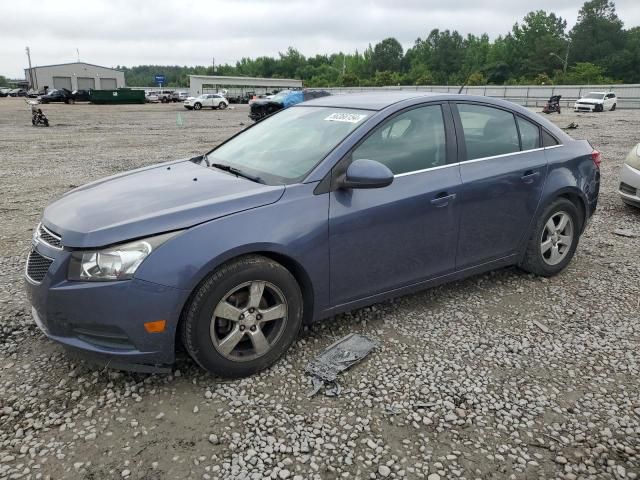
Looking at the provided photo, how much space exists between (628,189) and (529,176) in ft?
11.7

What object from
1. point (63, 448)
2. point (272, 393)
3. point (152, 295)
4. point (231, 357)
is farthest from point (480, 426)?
point (63, 448)

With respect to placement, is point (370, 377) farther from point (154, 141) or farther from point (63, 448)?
point (154, 141)

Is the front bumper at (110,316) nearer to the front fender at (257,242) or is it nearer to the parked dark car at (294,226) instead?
the parked dark car at (294,226)

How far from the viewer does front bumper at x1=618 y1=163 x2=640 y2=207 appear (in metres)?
6.57

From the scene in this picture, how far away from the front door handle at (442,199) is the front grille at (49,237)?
2.38 metres

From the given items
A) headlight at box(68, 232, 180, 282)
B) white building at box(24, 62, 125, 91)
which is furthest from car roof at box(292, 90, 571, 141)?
white building at box(24, 62, 125, 91)

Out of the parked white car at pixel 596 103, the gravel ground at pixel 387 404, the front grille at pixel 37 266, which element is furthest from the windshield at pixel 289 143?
the parked white car at pixel 596 103

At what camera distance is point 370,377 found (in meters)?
3.09

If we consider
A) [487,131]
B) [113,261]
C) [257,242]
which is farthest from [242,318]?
[487,131]

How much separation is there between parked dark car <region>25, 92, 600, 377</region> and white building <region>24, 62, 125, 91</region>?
10141 centimetres

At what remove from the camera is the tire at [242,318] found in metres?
2.79

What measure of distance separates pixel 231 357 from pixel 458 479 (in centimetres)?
139

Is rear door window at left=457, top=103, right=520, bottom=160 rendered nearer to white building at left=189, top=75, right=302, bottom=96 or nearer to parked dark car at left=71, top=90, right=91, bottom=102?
parked dark car at left=71, top=90, right=91, bottom=102

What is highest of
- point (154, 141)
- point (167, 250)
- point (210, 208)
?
point (210, 208)
